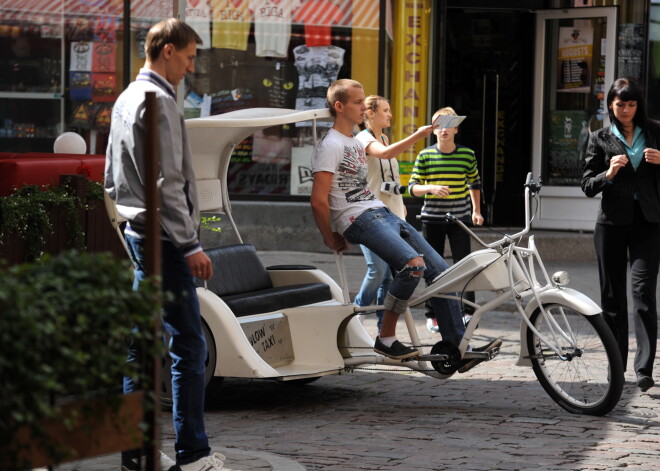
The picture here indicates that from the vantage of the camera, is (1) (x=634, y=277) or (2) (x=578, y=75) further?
(2) (x=578, y=75)

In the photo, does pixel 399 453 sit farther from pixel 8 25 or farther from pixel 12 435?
pixel 8 25

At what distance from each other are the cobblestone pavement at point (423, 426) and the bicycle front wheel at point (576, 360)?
0.35 ft

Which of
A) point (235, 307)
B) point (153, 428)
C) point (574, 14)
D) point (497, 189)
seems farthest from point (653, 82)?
point (153, 428)

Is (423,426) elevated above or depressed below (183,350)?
below

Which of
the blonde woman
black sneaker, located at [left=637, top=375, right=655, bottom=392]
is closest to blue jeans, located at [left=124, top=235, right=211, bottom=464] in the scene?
black sneaker, located at [left=637, top=375, right=655, bottom=392]

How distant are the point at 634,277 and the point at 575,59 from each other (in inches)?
304

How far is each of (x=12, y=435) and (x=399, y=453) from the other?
2986 mm

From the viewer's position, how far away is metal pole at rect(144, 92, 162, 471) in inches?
146

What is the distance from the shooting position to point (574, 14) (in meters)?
14.6

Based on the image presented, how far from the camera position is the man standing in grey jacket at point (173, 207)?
15.8 feet

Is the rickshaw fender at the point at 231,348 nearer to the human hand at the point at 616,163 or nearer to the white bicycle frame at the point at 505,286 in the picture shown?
the white bicycle frame at the point at 505,286

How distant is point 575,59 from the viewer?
14.8m

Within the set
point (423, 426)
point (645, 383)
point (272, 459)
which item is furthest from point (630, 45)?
point (272, 459)

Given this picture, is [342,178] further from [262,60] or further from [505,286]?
[262,60]
